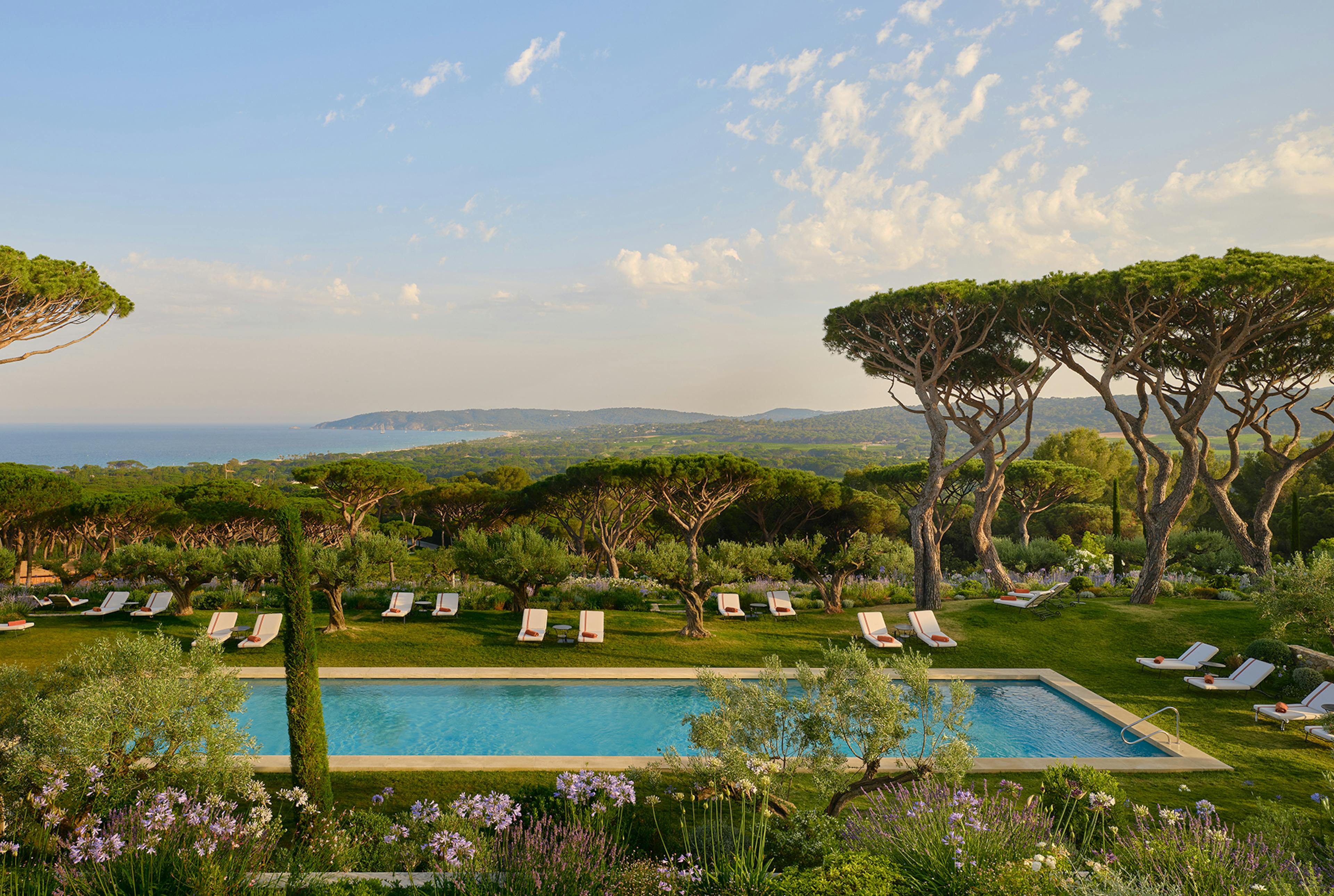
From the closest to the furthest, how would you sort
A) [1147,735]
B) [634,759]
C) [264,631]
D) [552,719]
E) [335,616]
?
[634,759]
[1147,735]
[552,719]
[264,631]
[335,616]

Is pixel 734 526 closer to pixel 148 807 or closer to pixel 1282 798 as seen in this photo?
pixel 1282 798

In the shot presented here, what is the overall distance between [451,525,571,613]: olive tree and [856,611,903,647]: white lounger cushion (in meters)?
7.82

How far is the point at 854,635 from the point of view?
54.1ft

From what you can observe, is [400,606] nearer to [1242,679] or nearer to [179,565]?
[179,565]

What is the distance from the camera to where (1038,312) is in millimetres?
19250

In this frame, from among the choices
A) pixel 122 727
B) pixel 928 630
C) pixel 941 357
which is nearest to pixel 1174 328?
pixel 941 357

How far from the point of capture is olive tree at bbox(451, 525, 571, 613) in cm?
1775

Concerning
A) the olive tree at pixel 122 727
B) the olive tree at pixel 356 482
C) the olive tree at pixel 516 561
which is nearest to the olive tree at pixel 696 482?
the olive tree at pixel 516 561

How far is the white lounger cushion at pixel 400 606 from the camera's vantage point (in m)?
17.5

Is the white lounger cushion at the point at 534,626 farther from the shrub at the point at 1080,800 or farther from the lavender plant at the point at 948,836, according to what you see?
the shrub at the point at 1080,800

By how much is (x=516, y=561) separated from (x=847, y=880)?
1401 cm

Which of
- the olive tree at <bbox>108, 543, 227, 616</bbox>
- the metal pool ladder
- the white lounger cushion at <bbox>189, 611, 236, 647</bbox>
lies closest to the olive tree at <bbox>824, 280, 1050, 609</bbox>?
the metal pool ladder

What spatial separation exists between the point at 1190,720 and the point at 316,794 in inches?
524

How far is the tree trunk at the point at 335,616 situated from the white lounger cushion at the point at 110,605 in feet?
22.4
